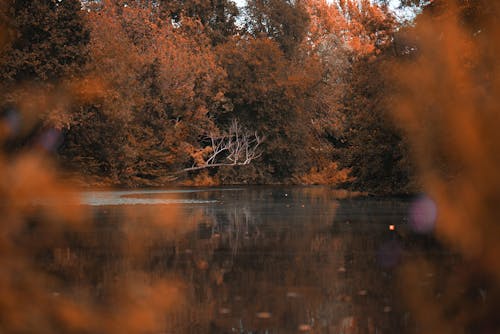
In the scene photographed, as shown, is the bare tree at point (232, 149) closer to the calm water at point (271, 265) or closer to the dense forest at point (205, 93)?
the dense forest at point (205, 93)

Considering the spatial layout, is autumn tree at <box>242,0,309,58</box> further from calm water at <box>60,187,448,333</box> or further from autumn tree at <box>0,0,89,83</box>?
calm water at <box>60,187,448,333</box>

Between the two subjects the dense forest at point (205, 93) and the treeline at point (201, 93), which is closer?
the dense forest at point (205, 93)

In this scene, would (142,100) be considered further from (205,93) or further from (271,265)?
(271,265)

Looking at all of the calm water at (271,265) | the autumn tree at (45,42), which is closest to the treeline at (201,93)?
the autumn tree at (45,42)

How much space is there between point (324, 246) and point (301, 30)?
6326 centimetres

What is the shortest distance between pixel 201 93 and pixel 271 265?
48.5 meters

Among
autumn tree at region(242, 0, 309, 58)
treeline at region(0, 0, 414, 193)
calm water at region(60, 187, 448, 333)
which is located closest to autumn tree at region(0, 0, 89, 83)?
treeline at region(0, 0, 414, 193)

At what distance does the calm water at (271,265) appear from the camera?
876 cm

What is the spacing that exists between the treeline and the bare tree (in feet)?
0.46

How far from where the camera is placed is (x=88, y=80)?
143 ft

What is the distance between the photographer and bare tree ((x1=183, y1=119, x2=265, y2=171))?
206 feet

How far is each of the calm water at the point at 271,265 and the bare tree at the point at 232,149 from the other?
35.1 m

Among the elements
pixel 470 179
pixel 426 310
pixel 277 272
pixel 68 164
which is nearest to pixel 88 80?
pixel 68 164

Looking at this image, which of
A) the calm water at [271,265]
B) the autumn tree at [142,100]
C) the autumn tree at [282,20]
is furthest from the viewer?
the autumn tree at [282,20]
